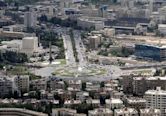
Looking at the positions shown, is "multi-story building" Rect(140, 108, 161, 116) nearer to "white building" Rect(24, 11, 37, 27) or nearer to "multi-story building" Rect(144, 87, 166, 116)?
"multi-story building" Rect(144, 87, 166, 116)

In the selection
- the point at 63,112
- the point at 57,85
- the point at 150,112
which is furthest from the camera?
the point at 57,85

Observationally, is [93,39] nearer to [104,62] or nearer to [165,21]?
[104,62]

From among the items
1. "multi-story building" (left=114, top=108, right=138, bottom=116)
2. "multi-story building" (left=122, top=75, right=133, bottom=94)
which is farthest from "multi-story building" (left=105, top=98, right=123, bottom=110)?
"multi-story building" (left=122, top=75, right=133, bottom=94)

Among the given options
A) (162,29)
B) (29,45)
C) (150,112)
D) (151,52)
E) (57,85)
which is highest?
(150,112)

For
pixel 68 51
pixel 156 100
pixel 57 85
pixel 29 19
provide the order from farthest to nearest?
pixel 29 19 → pixel 68 51 → pixel 57 85 → pixel 156 100

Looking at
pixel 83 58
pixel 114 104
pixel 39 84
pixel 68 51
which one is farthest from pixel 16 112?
pixel 68 51

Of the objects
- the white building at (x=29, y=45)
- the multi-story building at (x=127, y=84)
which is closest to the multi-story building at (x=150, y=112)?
the multi-story building at (x=127, y=84)

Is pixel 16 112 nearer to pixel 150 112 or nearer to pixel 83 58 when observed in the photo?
pixel 150 112
